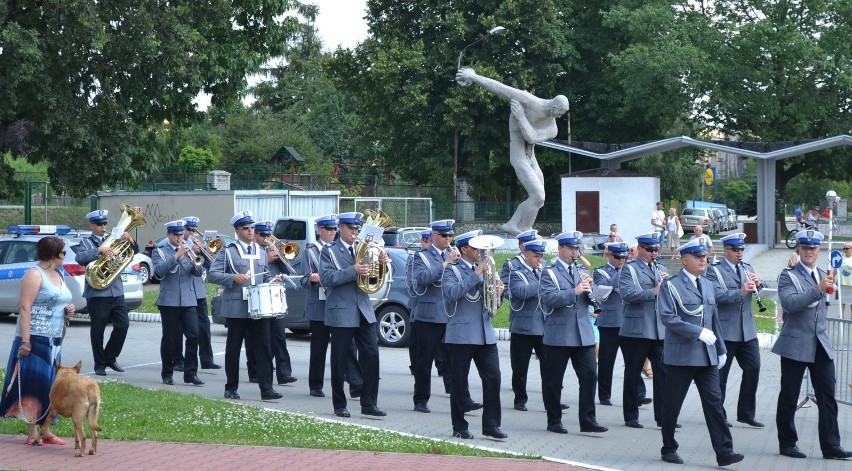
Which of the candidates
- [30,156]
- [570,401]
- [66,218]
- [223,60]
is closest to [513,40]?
[66,218]

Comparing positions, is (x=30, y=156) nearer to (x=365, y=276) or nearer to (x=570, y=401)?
(x=365, y=276)

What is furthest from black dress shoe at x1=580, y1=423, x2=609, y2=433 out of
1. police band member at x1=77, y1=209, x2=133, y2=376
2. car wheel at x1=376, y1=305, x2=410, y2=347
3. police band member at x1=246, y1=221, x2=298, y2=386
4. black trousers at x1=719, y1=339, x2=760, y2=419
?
car wheel at x1=376, y1=305, x2=410, y2=347

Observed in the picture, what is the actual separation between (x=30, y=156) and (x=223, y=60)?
14.7 ft

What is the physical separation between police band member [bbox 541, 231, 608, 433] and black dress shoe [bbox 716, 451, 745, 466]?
1789mm

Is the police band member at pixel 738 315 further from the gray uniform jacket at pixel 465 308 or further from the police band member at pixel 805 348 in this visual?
the gray uniform jacket at pixel 465 308

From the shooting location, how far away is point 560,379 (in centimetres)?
1088

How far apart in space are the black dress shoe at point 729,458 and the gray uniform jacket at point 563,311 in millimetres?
2050

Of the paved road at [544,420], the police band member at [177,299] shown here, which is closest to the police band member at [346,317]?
the paved road at [544,420]

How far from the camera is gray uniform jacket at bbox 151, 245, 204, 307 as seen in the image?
13.3 metres

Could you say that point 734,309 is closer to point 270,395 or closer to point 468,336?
point 468,336

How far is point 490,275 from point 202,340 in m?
5.69

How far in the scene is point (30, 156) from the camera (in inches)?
659

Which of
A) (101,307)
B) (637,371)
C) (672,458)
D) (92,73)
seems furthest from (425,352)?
(92,73)

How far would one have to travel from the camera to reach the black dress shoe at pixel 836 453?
970 cm
